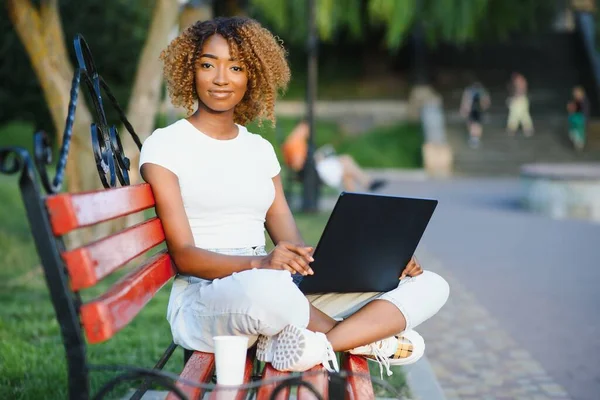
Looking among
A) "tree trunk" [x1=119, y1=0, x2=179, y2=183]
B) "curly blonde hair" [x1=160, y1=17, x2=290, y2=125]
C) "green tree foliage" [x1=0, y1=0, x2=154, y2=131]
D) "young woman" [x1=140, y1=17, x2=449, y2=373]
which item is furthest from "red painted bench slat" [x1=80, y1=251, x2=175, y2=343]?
"green tree foliage" [x1=0, y1=0, x2=154, y2=131]

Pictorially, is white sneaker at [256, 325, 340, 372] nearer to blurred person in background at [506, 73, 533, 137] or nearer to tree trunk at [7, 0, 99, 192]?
tree trunk at [7, 0, 99, 192]

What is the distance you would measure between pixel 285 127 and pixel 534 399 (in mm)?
23243

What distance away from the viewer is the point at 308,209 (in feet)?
47.3

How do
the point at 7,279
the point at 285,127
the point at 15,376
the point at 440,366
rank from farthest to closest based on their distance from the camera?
the point at 285,127 < the point at 7,279 < the point at 440,366 < the point at 15,376

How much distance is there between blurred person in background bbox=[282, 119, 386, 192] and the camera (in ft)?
48.7

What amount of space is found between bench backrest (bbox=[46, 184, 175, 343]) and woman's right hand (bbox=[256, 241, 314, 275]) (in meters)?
0.40

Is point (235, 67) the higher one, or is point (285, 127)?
point (235, 67)

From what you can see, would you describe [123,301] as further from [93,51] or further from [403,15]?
[403,15]

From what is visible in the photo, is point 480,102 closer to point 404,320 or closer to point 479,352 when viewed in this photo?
point 479,352

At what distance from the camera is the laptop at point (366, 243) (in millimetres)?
3088

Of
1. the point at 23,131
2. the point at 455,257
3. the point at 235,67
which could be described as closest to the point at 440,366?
the point at 235,67

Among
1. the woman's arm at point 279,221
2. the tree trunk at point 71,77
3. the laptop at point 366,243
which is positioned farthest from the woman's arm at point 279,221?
the tree trunk at point 71,77

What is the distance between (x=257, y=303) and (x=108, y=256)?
49cm

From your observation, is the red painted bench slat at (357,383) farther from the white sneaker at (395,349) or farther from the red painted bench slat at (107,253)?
the red painted bench slat at (107,253)
